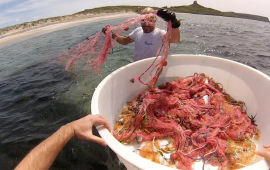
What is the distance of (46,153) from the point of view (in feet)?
4.55

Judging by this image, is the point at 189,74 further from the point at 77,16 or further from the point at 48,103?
the point at 77,16

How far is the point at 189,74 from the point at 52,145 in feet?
9.94

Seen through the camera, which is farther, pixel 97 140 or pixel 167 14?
pixel 167 14

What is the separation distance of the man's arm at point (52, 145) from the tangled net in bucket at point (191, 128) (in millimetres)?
940

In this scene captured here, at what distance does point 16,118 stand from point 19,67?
17.5 feet

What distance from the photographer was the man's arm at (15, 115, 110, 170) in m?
1.32

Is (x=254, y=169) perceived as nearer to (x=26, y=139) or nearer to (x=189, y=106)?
(x=189, y=106)

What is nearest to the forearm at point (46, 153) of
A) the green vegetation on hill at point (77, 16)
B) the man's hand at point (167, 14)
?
the man's hand at point (167, 14)

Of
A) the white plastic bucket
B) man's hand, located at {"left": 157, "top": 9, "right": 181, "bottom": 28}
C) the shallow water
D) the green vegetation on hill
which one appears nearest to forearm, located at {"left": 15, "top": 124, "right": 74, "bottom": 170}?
the white plastic bucket

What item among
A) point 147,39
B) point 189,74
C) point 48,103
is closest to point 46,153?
point 147,39

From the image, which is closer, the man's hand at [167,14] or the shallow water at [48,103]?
the man's hand at [167,14]

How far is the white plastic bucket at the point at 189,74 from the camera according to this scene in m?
2.34

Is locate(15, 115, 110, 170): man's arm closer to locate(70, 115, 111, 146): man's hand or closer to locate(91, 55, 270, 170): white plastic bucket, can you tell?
locate(70, 115, 111, 146): man's hand

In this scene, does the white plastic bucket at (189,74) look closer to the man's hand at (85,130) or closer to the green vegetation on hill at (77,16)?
the man's hand at (85,130)
